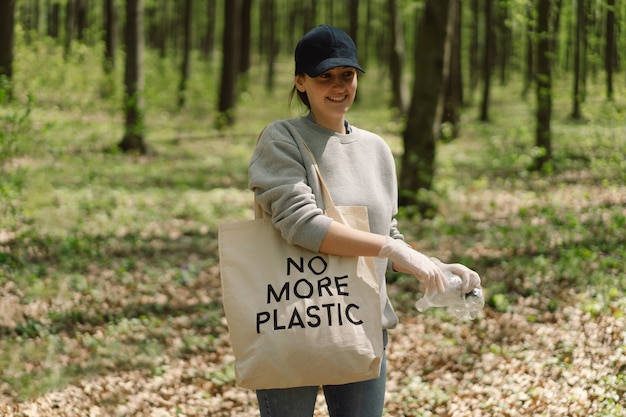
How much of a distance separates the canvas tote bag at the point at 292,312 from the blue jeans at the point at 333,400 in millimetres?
119

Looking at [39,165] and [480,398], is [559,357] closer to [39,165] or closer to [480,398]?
[480,398]

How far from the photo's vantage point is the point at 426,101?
34.0 ft

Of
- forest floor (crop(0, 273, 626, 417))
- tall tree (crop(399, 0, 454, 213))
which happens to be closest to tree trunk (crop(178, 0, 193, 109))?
tall tree (crop(399, 0, 454, 213))

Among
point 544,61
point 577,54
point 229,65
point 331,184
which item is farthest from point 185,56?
point 331,184

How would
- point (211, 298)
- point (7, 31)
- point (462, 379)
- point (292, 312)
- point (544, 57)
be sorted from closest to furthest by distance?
point (292, 312) → point (462, 379) → point (211, 298) → point (544, 57) → point (7, 31)

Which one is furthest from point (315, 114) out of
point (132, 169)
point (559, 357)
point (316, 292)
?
point (132, 169)

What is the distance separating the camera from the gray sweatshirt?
209 cm

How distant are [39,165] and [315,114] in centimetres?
1158

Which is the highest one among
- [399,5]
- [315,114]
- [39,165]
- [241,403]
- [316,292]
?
[399,5]

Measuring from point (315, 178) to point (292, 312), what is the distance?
1.50 feet

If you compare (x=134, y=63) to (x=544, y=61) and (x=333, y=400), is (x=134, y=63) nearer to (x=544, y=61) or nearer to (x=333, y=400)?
(x=544, y=61)

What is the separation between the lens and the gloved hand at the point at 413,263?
7.09 feet

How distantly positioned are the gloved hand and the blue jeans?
0.41m

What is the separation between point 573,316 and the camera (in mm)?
6465
